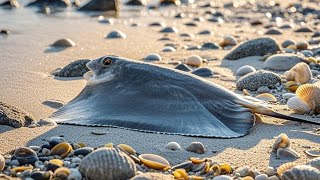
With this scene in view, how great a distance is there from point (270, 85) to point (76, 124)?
2.37 metres

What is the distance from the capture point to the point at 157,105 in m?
4.15

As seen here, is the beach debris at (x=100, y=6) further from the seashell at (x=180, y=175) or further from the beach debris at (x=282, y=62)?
the seashell at (x=180, y=175)

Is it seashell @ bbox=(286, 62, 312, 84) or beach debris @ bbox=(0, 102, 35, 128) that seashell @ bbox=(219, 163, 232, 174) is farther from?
seashell @ bbox=(286, 62, 312, 84)

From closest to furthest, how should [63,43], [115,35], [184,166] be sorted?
[184,166], [63,43], [115,35]

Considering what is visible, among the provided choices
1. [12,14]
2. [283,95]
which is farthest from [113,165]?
[12,14]

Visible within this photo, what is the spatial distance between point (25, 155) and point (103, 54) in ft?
15.2

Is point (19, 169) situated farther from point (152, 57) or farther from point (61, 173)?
point (152, 57)

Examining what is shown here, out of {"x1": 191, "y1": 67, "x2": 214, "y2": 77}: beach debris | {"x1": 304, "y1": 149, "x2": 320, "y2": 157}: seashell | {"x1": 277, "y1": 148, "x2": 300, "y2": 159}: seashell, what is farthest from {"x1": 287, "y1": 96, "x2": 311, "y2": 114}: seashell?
{"x1": 191, "y1": 67, "x2": 214, "y2": 77}: beach debris

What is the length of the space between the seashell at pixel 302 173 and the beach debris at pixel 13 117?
73.9 inches

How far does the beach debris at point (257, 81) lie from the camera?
5.67 metres

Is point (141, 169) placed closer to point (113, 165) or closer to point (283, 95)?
point (113, 165)

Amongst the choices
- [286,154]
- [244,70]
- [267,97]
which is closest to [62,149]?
[286,154]

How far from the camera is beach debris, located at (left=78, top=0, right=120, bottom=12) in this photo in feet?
43.7

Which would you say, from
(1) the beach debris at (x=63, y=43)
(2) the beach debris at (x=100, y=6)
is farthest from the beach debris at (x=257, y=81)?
(2) the beach debris at (x=100, y=6)
